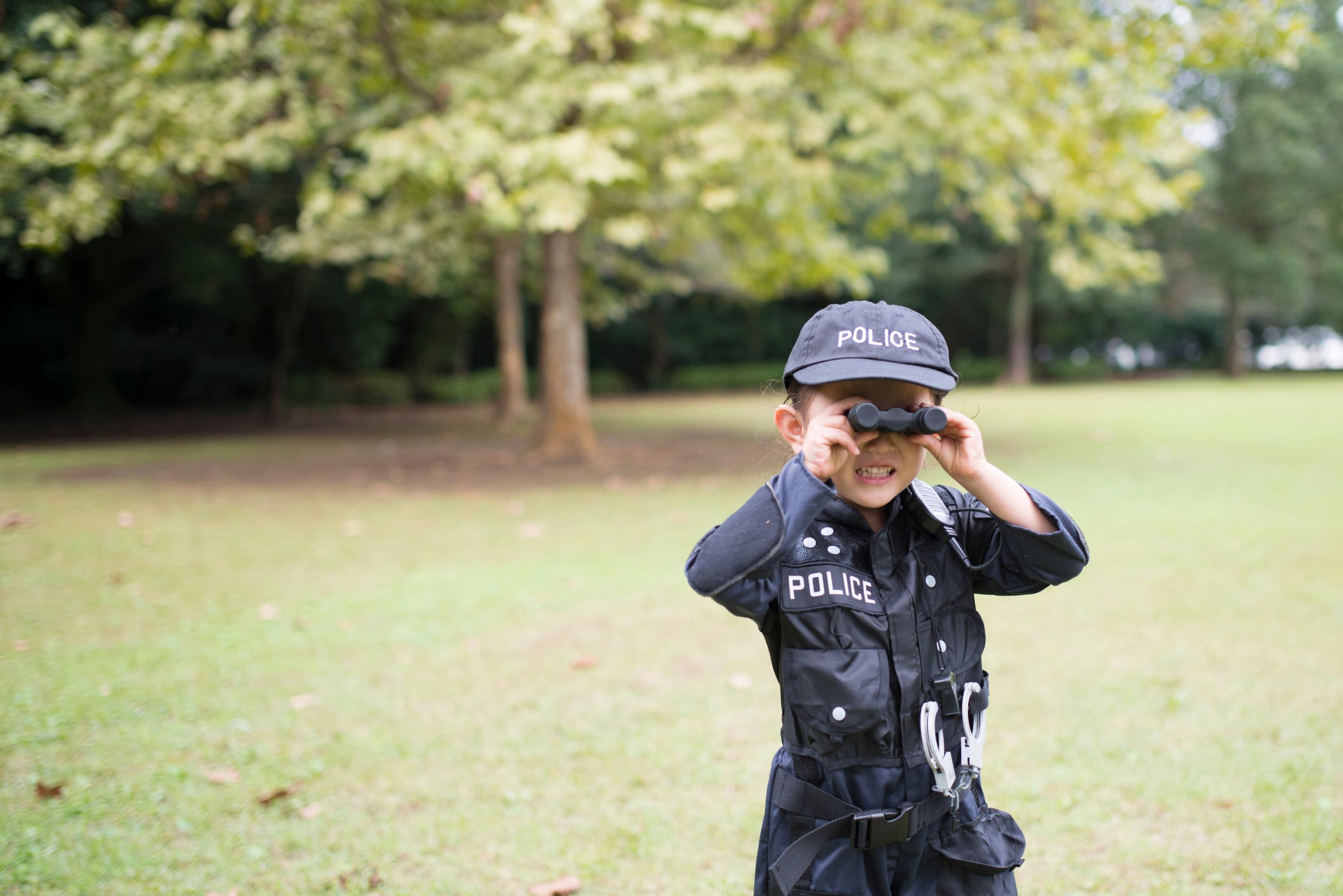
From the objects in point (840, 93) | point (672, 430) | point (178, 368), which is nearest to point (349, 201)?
point (840, 93)

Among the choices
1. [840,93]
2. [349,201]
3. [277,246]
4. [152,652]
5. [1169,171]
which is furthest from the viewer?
[1169,171]

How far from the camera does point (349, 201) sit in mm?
10391

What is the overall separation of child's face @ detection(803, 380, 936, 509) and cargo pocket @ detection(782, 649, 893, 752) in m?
0.30

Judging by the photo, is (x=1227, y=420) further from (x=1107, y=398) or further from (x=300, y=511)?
(x=300, y=511)

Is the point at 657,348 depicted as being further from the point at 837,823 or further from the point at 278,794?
the point at 837,823

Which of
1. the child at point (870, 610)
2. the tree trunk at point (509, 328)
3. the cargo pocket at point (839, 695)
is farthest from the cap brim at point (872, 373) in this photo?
the tree trunk at point (509, 328)

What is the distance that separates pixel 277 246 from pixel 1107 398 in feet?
68.5

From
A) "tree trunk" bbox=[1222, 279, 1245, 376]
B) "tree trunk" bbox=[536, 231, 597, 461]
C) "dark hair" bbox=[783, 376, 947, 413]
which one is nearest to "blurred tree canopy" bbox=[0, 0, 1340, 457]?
"tree trunk" bbox=[536, 231, 597, 461]

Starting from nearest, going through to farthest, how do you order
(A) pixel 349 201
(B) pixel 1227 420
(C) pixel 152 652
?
(C) pixel 152 652 < (A) pixel 349 201 < (B) pixel 1227 420

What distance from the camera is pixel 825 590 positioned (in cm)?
193

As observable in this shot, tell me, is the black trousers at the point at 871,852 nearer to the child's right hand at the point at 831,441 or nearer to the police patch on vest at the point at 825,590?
the police patch on vest at the point at 825,590

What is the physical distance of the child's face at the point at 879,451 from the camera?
1.89 m

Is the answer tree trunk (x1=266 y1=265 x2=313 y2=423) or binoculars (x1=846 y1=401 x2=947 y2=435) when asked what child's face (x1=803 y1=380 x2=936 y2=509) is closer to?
binoculars (x1=846 y1=401 x2=947 y2=435)

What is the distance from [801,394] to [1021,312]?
3686 cm
